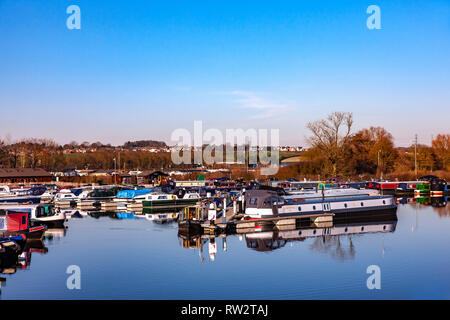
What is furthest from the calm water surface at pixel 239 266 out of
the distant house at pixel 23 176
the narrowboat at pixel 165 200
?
the distant house at pixel 23 176

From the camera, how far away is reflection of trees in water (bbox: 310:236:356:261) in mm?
30453

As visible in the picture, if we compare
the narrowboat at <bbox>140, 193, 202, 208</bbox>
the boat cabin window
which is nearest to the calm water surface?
the boat cabin window

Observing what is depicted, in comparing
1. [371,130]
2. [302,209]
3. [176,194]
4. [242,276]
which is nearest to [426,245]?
[302,209]

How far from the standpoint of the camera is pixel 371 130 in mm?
106625

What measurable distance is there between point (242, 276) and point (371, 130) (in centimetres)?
8642

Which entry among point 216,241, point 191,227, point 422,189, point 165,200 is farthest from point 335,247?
point 422,189

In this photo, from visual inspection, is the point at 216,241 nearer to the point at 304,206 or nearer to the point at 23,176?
the point at 304,206

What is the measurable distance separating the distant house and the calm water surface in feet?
178

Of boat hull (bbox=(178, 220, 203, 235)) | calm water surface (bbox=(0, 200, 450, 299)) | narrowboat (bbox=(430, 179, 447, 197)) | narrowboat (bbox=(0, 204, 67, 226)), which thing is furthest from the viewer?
narrowboat (bbox=(430, 179, 447, 197))

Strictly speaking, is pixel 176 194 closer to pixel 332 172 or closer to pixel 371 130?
pixel 332 172

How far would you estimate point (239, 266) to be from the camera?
2773cm

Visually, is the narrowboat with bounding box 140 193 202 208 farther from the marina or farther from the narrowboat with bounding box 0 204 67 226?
the narrowboat with bounding box 0 204 67 226

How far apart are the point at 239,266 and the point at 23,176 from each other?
236 feet
